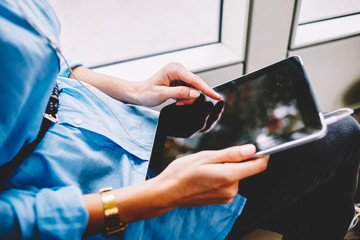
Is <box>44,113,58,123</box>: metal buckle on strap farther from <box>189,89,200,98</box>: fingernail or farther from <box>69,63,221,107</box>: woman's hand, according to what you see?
<box>189,89,200,98</box>: fingernail

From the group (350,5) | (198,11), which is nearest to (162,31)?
(198,11)

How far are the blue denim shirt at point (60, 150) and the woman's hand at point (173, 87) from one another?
0.25 feet

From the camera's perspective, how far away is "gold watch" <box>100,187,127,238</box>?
18.1 inches

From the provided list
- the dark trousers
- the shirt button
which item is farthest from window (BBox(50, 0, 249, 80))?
the dark trousers

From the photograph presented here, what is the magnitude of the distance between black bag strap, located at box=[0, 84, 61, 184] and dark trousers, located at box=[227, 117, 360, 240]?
1.50 feet

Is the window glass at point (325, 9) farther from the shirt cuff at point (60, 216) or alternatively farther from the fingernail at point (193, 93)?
the shirt cuff at point (60, 216)

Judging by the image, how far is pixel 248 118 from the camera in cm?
60

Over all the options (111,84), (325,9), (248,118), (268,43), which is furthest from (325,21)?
(111,84)

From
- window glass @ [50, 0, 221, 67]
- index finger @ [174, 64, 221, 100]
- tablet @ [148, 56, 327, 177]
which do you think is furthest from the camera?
window glass @ [50, 0, 221, 67]

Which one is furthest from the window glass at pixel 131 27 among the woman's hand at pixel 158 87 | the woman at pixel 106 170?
the woman at pixel 106 170

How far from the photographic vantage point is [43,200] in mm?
432

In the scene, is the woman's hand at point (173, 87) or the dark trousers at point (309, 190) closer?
the dark trousers at point (309, 190)

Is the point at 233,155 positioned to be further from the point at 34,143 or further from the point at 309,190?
the point at 34,143

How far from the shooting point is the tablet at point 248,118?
50cm
